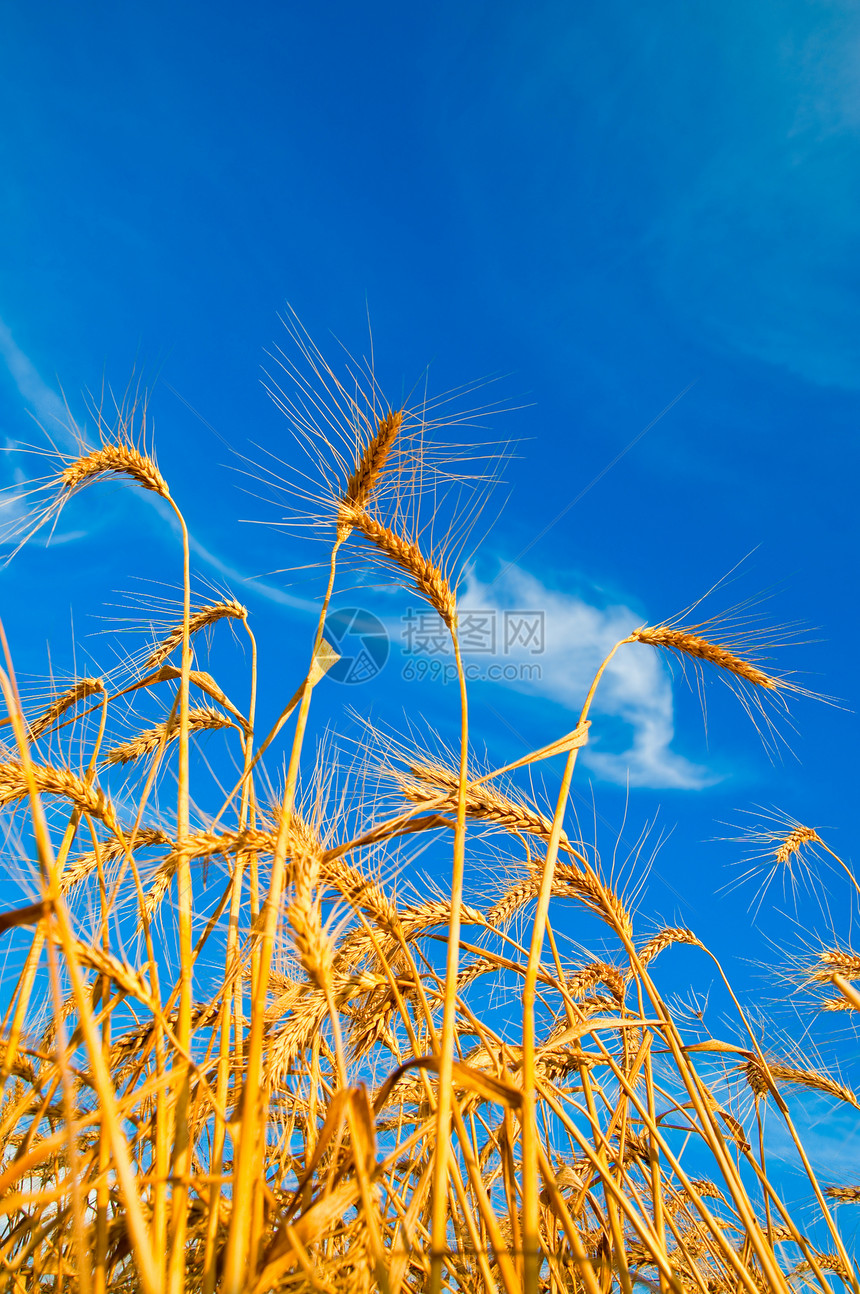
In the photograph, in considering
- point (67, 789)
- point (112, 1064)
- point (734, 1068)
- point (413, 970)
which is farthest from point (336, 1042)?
point (734, 1068)

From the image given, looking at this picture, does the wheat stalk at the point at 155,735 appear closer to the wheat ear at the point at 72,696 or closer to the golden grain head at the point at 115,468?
the wheat ear at the point at 72,696

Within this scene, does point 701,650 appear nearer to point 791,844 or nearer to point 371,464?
point 371,464

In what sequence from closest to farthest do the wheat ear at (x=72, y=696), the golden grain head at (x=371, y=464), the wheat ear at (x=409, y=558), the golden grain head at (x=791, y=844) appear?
the wheat ear at (x=409, y=558) < the golden grain head at (x=371, y=464) < the wheat ear at (x=72, y=696) < the golden grain head at (x=791, y=844)

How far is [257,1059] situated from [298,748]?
0.75 m

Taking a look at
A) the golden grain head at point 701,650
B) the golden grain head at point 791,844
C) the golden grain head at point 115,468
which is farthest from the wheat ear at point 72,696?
the golden grain head at point 791,844

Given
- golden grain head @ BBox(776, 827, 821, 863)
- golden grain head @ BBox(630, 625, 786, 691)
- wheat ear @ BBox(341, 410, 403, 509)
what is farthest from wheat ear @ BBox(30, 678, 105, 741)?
golden grain head @ BBox(776, 827, 821, 863)

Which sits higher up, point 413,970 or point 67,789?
point 67,789

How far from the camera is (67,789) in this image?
90.0 inches

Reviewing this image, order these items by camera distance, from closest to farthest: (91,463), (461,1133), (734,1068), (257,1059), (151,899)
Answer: (257,1059)
(461,1133)
(151,899)
(91,463)
(734,1068)

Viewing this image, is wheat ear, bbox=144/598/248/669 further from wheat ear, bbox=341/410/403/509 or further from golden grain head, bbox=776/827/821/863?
golden grain head, bbox=776/827/821/863

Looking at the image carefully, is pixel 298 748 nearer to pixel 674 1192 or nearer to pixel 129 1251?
pixel 129 1251

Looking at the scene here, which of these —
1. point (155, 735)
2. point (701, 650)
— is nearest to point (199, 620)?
point (155, 735)

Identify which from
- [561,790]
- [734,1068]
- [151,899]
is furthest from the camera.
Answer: [734,1068]

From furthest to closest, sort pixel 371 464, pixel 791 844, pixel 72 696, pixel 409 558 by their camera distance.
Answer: pixel 791 844 → pixel 72 696 → pixel 371 464 → pixel 409 558
